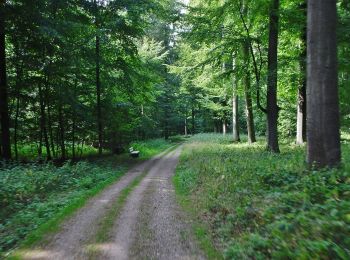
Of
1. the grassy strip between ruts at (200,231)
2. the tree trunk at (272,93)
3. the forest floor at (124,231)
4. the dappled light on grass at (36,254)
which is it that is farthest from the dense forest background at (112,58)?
the dappled light on grass at (36,254)

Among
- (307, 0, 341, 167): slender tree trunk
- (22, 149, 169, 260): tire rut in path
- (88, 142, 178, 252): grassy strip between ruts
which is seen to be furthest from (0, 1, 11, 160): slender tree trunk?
(307, 0, 341, 167): slender tree trunk

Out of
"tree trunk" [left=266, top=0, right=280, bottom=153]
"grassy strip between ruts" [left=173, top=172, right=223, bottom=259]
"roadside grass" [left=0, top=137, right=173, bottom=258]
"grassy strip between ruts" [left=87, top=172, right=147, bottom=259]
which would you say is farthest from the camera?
"tree trunk" [left=266, top=0, right=280, bottom=153]

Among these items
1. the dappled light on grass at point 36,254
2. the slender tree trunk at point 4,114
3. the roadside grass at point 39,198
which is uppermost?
the slender tree trunk at point 4,114

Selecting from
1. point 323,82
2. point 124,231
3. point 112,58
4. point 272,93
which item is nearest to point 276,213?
point 124,231

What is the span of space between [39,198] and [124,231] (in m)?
4.58

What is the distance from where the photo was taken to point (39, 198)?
11828 mm

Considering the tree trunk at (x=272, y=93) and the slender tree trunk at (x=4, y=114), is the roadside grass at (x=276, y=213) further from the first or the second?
the slender tree trunk at (x=4, y=114)

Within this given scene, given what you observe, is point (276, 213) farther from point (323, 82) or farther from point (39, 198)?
point (39, 198)

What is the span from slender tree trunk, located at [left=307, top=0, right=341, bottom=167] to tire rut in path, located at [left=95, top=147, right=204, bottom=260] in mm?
3852

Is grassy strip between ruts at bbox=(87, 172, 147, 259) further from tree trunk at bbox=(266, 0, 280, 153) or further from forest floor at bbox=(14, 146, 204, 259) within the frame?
tree trunk at bbox=(266, 0, 280, 153)

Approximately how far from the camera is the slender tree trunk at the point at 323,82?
29.3ft

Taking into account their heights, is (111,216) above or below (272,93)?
below

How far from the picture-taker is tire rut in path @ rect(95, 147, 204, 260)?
23.4 feet

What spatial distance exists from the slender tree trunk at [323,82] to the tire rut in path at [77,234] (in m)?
5.75
